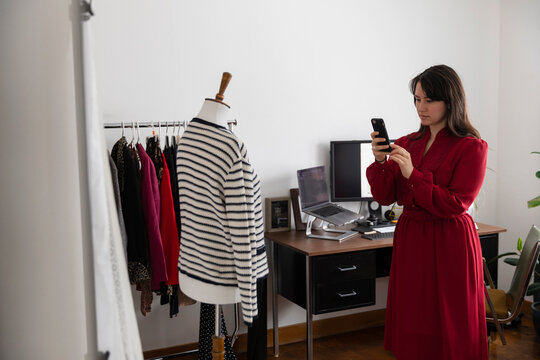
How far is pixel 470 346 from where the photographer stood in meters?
1.93

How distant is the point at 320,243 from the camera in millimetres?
2783

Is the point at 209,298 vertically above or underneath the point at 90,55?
underneath

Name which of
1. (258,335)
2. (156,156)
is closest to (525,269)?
(258,335)

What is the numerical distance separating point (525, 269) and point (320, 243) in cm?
109

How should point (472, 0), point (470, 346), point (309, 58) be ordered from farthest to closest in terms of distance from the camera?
point (472, 0), point (309, 58), point (470, 346)

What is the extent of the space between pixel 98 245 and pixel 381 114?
2859mm

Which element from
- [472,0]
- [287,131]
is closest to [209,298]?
[287,131]

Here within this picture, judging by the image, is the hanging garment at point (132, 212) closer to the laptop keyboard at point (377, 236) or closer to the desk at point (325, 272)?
the desk at point (325, 272)

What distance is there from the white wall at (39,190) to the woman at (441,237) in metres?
1.33

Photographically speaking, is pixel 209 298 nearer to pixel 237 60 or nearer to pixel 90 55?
pixel 90 55

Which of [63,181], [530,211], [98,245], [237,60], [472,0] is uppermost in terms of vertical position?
[472,0]

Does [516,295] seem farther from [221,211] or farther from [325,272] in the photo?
[221,211]

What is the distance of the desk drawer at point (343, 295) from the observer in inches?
104

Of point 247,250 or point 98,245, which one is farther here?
point 247,250
